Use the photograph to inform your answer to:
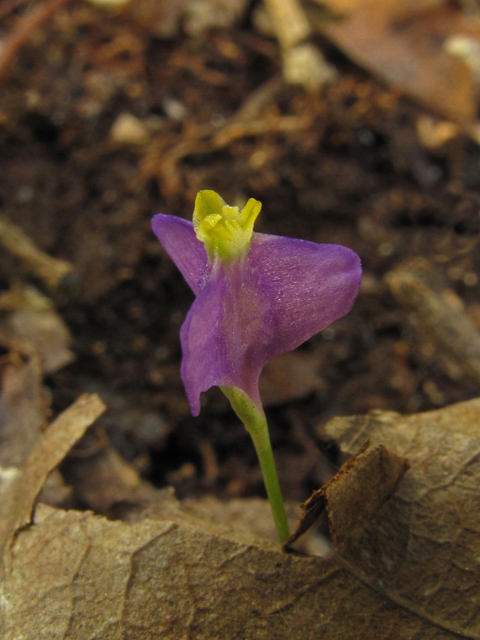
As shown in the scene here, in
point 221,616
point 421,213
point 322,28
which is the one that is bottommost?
point 421,213

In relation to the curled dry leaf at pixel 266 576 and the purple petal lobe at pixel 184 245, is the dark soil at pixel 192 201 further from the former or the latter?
the purple petal lobe at pixel 184 245

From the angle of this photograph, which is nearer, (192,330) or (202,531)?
(192,330)

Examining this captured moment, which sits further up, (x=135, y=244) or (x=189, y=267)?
(x=189, y=267)

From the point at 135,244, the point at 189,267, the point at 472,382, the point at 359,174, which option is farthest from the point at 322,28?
the point at 189,267

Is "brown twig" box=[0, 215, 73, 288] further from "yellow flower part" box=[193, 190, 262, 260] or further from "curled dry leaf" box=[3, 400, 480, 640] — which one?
"yellow flower part" box=[193, 190, 262, 260]

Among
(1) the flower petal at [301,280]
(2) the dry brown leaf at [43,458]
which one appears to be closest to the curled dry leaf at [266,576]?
(2) the dry brown leaf at [43,458]

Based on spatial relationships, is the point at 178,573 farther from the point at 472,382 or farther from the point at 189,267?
the point at 472,382

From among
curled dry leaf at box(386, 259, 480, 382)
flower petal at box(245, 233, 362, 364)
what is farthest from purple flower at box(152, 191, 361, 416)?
curled dry leaf at box(386, 259, 480, 382)
